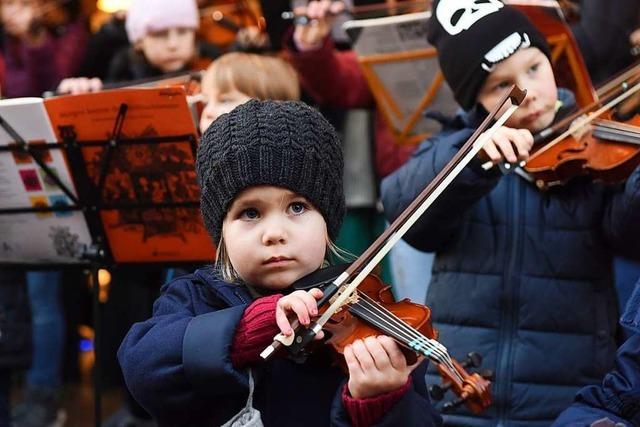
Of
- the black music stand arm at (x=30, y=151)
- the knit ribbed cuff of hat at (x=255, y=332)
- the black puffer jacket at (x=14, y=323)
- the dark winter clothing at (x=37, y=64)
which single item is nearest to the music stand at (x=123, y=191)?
the black music stand arm at (x=30, y=151)

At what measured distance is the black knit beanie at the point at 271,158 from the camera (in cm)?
210

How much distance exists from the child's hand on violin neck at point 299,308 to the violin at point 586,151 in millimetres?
1039

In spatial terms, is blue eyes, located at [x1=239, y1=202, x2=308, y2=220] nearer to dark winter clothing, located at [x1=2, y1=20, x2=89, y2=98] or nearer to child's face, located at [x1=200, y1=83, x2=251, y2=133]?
child's face, located at [x1=200, y1=83, x2=251, y2=133]

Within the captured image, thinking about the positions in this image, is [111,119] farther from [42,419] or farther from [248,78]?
[42,419]

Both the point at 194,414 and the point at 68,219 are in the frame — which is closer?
the point at 194,414

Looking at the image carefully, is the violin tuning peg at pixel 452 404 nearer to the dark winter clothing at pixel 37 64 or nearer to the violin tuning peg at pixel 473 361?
the violin tuning peg at pixel 473 361

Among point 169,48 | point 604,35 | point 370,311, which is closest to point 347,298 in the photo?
point 370,311

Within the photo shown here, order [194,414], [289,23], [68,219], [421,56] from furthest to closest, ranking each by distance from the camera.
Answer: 1. [289,23]
2. [421,56]
3. [68,219]
4. [194,414]

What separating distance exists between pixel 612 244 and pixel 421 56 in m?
1.16

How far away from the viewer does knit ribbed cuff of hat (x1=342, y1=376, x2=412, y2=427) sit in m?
1.87

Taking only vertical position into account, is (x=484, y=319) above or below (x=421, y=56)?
below

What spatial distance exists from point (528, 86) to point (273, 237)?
1047mm

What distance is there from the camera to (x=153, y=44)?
163 inches

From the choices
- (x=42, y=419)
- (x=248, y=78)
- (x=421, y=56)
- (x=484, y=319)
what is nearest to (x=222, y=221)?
(x=484, y=319)
